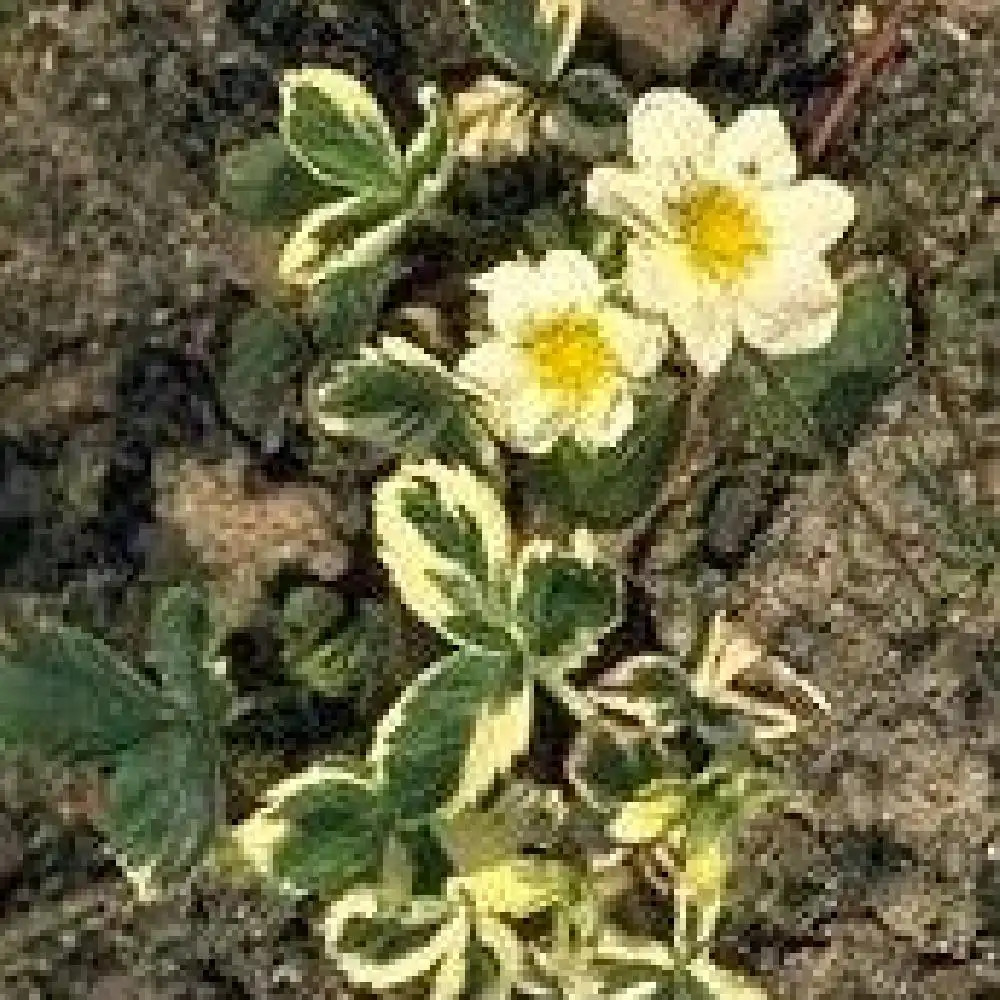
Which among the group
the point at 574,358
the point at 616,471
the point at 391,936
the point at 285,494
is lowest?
the point at 391,936

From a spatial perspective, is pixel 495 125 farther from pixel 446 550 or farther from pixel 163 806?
pixel 163 806

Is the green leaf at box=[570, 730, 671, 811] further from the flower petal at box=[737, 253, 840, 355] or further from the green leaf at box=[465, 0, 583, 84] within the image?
the green leaf at box=[465, 0, 583, 84]

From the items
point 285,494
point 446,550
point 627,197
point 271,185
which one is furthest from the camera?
point 285,494

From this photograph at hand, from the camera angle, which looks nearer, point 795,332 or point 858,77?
point 795,332

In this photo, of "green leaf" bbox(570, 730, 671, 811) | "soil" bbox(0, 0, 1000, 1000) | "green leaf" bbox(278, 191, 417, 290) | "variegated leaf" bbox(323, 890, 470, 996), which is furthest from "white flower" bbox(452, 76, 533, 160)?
"variegated leaf" bbox(323, 890, 470, 996)

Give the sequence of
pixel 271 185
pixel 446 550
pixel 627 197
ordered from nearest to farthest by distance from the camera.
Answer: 1. pixel 627 197
2. pixel 446 550
3. pixel 271 185

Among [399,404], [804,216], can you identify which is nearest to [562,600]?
[399,404]

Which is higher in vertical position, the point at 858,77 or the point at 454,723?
the point at 858,77

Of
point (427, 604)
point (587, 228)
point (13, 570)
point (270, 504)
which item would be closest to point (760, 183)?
point (587, 228)
